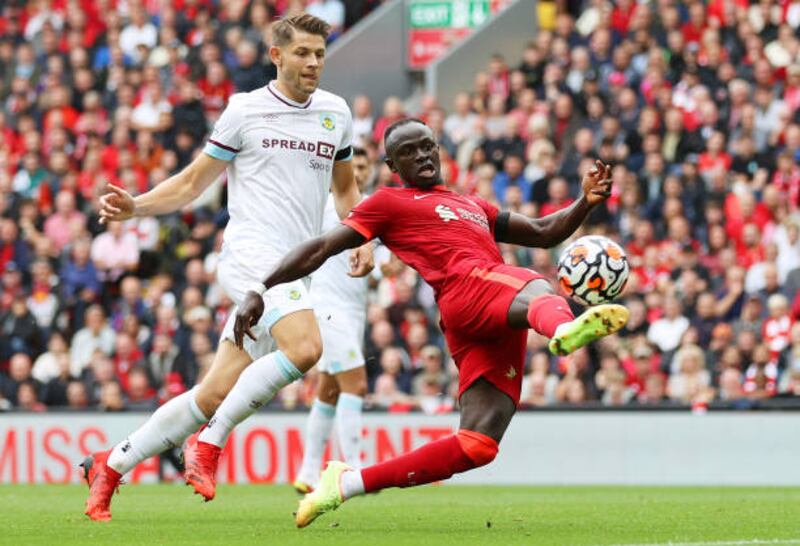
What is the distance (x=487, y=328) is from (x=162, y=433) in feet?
7.20

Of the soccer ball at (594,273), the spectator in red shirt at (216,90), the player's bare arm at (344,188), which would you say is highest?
the spectator in red shirt at (216,90)

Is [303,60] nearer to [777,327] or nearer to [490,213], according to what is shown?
[490,213]

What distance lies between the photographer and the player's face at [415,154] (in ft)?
30.1

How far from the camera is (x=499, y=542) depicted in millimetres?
8586

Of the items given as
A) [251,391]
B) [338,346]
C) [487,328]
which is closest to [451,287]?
[487,328]

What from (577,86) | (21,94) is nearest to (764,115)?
(577,86)

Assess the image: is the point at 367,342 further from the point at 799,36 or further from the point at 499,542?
the point at 499,542

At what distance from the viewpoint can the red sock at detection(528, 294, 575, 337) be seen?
808cm

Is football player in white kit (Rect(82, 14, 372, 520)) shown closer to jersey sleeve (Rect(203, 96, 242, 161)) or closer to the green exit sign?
jersey sleeve (Rect(203, 96, 242, 161))

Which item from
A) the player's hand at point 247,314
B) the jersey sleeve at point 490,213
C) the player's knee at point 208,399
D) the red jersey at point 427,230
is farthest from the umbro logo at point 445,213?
the player's knee at point 208,399

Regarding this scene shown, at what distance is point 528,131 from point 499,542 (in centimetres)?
1274

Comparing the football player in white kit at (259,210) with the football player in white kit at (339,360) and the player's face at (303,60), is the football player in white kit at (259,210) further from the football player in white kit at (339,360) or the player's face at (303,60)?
the football player in white kit at (339,360)

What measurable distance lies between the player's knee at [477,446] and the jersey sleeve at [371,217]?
1.12 m

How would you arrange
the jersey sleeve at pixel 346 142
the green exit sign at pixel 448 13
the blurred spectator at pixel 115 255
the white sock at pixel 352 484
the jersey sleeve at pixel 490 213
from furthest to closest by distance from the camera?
the green exit sign at pixel 448 13, the blurred spectator at pixel 115 255, the jersey sleeve at pixel 346 142, the jersey sleeve at pixel 490 213, the white sock at pixel 352 484
